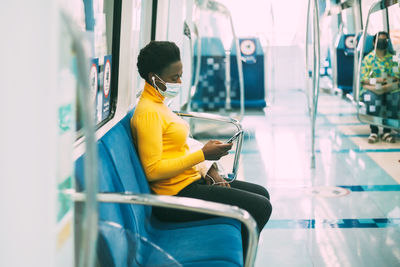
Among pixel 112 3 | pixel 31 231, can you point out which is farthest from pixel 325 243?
pixel 31 231

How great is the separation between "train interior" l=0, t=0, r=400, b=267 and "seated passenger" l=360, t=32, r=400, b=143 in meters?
0.02

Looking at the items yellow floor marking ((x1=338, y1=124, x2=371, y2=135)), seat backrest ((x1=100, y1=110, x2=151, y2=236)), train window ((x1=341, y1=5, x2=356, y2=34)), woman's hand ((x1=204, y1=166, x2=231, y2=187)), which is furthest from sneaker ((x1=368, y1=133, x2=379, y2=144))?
seat backrest ((x1=100, y1=110, x2=151, y2=236))

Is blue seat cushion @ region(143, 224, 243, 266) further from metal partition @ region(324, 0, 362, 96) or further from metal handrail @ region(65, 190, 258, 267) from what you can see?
metal partition @ region(324, 0, 362, 96)

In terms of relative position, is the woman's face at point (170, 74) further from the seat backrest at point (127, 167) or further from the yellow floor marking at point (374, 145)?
the yellow floor marking at point (374, 145)

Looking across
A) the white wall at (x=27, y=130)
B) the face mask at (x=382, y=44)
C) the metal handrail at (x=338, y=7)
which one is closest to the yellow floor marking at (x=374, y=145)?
the face mask at (x=382, y=44)

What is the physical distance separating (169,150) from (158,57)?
1.46ft

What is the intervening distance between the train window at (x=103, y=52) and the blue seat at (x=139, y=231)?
0.27 metres

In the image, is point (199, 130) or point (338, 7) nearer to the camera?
point (199, 130)

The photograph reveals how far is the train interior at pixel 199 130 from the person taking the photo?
1.10 m

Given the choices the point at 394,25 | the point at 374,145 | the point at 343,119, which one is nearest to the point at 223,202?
the point at 394,25

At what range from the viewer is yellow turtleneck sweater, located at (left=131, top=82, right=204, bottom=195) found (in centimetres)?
228

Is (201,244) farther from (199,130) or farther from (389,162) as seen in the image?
(199,130)

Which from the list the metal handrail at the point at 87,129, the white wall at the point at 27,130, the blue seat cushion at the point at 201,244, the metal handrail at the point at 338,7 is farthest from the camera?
the metal handrail at the point at 338,7

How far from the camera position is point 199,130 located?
6.82 m
